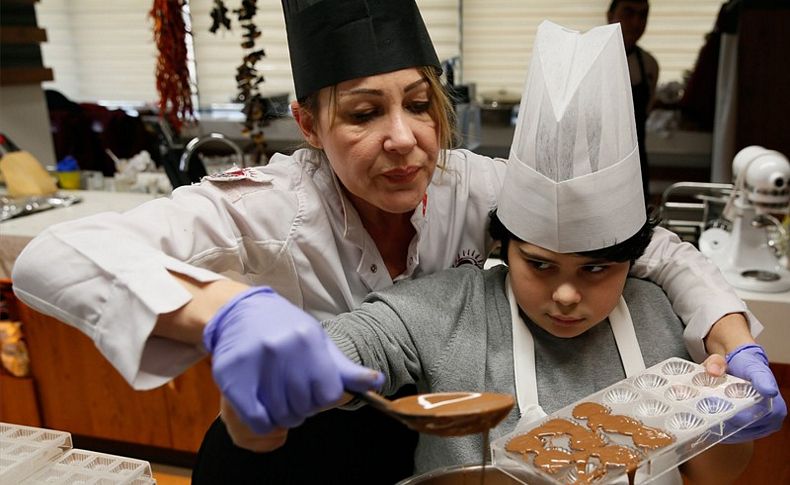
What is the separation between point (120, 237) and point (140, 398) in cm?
160

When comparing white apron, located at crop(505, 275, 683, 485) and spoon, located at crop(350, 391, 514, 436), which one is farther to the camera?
white apron, located at crop(505, 275, 683, 485)

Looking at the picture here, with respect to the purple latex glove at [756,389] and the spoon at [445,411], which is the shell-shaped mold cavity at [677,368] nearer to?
the purple latex glove at [756,389]

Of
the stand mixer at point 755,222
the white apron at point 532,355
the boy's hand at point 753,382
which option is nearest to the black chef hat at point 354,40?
the white apron at point 532,355

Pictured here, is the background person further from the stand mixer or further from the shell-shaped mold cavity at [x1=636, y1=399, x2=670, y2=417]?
the shell-shaped mold cavity at [x1=636, y1=399, x2=670, y2=417]

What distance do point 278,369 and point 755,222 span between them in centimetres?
148

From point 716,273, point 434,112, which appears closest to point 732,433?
point 716,273

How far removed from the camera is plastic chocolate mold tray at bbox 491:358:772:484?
2.53ft

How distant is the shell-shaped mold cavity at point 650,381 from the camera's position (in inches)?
36.4

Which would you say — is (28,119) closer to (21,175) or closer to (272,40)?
(21,175)

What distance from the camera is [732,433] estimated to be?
34.1 inches

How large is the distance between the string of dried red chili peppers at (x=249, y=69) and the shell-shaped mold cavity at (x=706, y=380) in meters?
1.58

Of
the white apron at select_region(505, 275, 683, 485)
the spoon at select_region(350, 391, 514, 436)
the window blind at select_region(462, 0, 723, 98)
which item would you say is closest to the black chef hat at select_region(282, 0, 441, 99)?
the white apron at select_region(505, 275, 683, 485)

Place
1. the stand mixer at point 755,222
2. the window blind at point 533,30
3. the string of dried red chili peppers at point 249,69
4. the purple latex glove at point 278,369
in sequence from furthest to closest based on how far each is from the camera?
the window blind at point 533,30 → the string of dried red chili peppers at point 249,69 → the stand mixer at point 755,222 → the purple latex glove at point 278,369

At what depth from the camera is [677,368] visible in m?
0.96
